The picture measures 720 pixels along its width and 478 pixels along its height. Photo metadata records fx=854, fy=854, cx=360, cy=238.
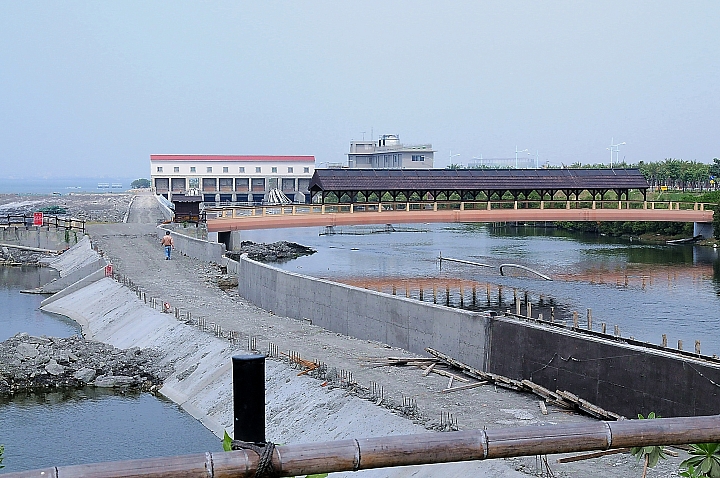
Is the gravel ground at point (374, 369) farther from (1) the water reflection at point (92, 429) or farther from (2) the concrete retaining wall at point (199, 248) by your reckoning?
(1) the water reflection at point (92, 429)

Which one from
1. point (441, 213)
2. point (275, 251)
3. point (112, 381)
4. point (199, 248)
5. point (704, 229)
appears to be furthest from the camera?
point (704, 229)

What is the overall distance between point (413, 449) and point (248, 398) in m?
0.91

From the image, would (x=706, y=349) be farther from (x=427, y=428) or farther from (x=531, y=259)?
(x=531, y=259)

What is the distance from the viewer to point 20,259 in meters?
56.0

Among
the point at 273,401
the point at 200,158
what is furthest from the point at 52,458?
the point at 200,158

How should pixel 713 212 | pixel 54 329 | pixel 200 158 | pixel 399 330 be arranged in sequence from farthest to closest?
pixel 200 158
pixel 713 212
pixel 54 329
pixel 399 330

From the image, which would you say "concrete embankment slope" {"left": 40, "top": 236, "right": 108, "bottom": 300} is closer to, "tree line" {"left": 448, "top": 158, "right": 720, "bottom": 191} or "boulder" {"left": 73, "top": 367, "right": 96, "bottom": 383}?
"boulder" {"left": 73, "top": 367, "right": 96, "bottom": 383}

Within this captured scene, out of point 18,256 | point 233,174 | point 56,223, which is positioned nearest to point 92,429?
point 18,256

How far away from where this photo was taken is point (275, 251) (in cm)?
5844

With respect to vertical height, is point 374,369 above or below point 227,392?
above

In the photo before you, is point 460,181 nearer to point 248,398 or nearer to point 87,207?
point 248,398

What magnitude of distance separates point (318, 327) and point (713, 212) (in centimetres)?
4283

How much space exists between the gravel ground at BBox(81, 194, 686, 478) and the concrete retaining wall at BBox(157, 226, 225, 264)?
1.00 m

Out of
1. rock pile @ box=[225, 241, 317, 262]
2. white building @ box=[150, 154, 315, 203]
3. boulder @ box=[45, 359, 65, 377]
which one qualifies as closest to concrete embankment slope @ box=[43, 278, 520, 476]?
boulder @ box=[45, 359, 65, 377]
